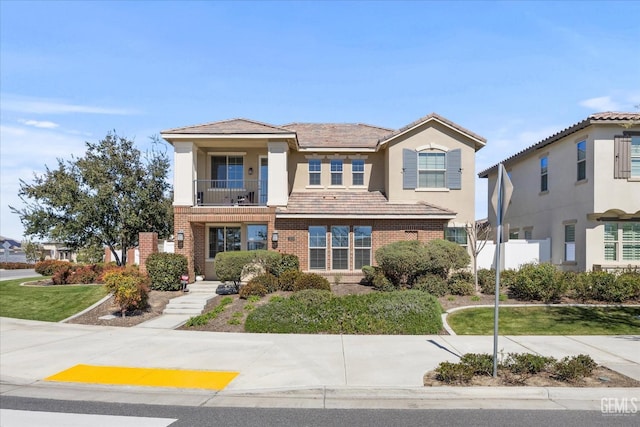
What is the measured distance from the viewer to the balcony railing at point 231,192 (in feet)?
63.8

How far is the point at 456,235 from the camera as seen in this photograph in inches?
757

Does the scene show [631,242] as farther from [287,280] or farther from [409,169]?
[287,280]

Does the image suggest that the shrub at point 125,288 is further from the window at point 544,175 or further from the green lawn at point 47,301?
the window at point 544,175

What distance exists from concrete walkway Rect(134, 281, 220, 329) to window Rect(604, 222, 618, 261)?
591 inches

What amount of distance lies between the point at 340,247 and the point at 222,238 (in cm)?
531

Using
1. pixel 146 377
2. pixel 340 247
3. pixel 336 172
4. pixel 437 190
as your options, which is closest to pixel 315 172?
pixel 336 172

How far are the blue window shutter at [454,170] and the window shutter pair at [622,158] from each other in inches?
220

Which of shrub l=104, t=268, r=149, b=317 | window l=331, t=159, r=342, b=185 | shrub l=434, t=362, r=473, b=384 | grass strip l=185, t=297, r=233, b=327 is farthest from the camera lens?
window l=331, t=159, r=342, b=185

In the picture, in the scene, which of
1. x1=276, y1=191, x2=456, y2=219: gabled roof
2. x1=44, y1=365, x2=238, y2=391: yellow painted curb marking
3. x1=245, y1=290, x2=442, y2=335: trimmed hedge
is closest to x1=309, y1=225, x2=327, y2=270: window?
x1=276, y1=191, x2=456, y2=219: gabled roof

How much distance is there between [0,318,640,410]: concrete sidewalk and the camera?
21.2 feet

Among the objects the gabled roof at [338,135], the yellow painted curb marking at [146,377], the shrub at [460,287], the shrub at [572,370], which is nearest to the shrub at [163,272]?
the gabled roof at [338,135]

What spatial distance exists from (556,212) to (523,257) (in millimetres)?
2592

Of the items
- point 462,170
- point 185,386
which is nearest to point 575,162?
point 462,170

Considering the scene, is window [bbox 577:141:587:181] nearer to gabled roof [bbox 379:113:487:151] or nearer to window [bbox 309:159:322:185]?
gabled roof [bbox 379:113:487:151]
